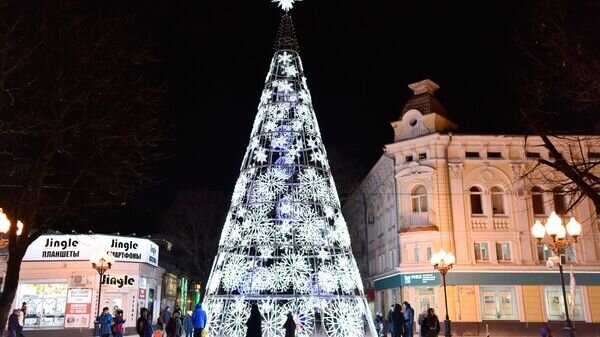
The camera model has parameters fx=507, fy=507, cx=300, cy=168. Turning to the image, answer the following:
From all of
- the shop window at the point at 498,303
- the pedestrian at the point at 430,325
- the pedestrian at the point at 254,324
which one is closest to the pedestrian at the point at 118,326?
the pedestrian at the point at 254,324

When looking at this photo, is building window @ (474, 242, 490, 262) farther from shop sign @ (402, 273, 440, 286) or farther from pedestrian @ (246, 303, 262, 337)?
pedestrian @ (246, 303, 262, 337)

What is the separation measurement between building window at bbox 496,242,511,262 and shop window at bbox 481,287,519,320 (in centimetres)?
169

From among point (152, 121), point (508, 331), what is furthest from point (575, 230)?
point (508, 331)

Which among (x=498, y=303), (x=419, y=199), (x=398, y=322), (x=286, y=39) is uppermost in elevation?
(x=286, y=39)

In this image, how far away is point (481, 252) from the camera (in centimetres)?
3017

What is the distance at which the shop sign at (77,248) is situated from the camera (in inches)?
1072

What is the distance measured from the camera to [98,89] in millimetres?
13734

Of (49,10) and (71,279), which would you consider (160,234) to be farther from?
(49,10)

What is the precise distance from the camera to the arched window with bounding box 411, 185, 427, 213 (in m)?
31.2

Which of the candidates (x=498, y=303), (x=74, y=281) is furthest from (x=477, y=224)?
(x=74, y=281)

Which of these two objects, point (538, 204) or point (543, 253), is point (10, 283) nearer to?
point (543, 253)

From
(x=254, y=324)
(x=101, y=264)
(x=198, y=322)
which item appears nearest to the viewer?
(x=254, y=324)

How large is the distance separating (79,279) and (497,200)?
24.5 m

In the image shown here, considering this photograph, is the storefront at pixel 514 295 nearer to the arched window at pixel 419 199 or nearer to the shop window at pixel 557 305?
the shop window at pixel 557 305
